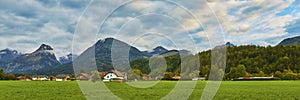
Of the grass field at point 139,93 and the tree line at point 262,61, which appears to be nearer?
the grass field at point 139,93

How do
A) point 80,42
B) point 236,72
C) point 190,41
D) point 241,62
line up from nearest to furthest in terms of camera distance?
point 80,42 → point 190,41 → point 236,72 → point 241,62

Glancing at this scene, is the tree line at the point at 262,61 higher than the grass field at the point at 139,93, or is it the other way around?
the tree line at the point at 262,61

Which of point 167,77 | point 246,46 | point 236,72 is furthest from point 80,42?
point 246,46

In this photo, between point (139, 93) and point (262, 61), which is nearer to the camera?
point (139, 93)

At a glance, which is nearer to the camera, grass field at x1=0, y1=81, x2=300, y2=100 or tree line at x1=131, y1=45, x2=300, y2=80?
grass field at x1=0, y1=81, x2=300, y2=100

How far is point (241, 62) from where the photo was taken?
14612cm

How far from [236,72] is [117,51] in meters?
93.4

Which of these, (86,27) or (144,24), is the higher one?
(144,24)

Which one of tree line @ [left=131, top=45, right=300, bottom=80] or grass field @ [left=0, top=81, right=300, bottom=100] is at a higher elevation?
tree line @ [left=131, top=45, right=300, bottom=80]

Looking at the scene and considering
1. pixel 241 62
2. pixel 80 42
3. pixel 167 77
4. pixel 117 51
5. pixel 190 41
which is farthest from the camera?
pixel 241 62

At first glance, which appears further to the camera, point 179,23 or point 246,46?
point 246,46

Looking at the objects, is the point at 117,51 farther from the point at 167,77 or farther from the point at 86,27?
the point at 167,77

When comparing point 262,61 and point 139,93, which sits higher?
point 262,61

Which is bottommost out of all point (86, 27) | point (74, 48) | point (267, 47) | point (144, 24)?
point (74, 48)
